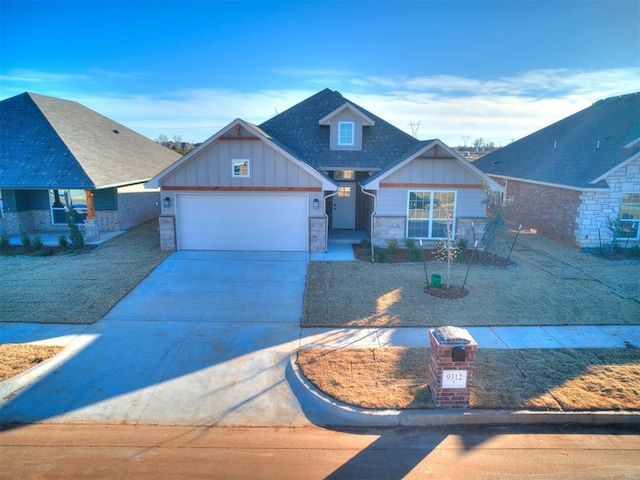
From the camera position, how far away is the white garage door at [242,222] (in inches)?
619

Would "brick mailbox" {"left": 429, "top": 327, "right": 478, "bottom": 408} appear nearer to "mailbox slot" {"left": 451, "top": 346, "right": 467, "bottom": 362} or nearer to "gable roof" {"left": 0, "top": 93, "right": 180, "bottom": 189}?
"mailbox slot" {"left": 451, "top": 346, "right": 467, "bottom": 362}

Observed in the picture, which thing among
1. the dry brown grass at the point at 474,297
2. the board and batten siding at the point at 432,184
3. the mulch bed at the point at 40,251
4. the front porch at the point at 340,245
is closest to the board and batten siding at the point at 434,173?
the board and batten siding at the point at 432,184

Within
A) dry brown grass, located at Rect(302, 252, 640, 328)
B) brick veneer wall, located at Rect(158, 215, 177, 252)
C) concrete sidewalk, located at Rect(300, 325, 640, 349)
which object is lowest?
concrete sidewalk, located at Rect(300, 325, 640, 349)

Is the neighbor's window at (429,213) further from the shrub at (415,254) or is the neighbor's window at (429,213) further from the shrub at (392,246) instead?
the shrub at (415,254)

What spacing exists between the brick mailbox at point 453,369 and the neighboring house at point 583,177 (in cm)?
1097

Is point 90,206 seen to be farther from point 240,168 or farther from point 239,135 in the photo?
point 239,135

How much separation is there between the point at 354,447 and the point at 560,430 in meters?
3.09

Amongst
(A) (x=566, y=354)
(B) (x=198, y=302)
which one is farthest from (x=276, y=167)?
(A) (x=566, y=354)

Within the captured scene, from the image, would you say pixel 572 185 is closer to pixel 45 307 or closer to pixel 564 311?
pixel 564 311

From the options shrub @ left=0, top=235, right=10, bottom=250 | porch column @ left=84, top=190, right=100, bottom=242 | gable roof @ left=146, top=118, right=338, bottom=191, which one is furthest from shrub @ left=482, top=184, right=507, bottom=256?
shrub @ left=0, top=235, right=10, bottom=250

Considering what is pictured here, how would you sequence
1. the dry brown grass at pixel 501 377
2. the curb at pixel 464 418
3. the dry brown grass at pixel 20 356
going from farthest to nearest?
1. the dry brown grass at pixel 20 356
2. the dry brown grass at pixel 501 377
3. the curb at pixel 464 418

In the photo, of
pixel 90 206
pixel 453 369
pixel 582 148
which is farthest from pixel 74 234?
pixel 582 148

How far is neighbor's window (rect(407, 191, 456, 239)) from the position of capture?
16234mm

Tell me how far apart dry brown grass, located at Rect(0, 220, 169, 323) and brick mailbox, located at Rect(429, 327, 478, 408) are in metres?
7.77
